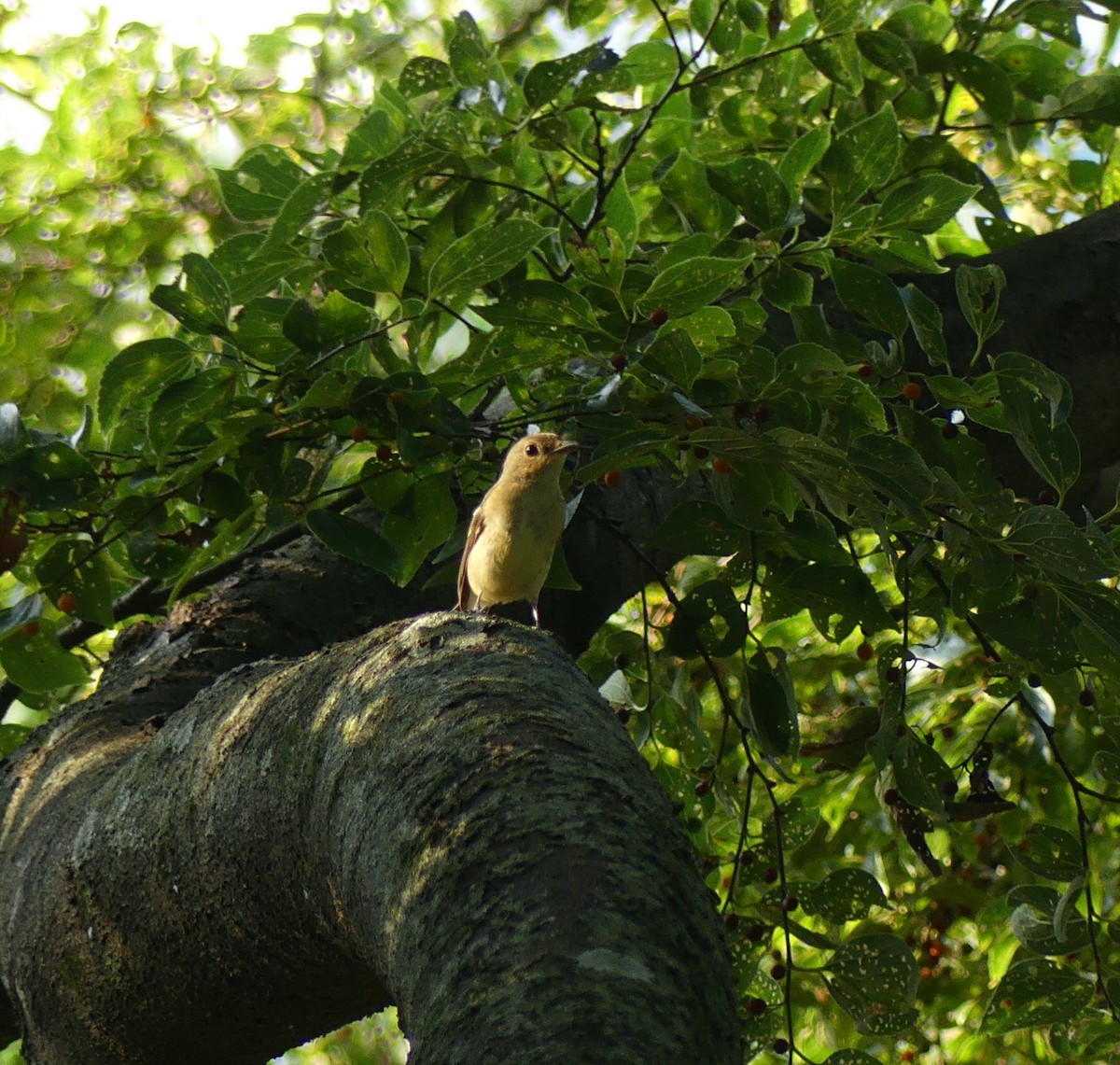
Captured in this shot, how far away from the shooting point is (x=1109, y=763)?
2748 millimetres

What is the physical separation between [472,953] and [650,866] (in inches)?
8.0

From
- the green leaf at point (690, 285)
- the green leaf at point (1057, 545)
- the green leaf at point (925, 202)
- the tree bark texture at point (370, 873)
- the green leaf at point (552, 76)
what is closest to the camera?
the tree bark texture at point (370, 873)

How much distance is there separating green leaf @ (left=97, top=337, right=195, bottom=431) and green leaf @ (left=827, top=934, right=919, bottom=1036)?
70.5 inches

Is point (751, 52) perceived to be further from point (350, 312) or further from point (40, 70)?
point (40, 70)

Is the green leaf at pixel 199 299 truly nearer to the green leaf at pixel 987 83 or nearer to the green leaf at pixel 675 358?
the green leaf at pixel 675 358

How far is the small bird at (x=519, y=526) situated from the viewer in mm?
3082

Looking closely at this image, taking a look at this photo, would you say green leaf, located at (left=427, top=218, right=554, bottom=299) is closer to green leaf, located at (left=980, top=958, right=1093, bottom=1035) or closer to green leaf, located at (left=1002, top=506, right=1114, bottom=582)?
green leaf, located at (left=1002, top=506, right=1114, bottom=582)

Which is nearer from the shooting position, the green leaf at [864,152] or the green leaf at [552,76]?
the green leaf at [864,152]

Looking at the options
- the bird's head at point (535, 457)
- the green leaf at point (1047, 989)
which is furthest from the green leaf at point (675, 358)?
the green leaf at point (1047, 989)

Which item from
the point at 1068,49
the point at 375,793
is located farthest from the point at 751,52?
the point at 375,793

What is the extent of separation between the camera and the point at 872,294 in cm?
238

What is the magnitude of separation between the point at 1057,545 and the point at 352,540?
1.28 metres

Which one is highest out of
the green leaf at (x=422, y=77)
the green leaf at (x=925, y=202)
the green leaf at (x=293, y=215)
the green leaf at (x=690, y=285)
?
the green leaf at (x=422, y=77)

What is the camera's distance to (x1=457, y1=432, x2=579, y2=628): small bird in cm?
308
